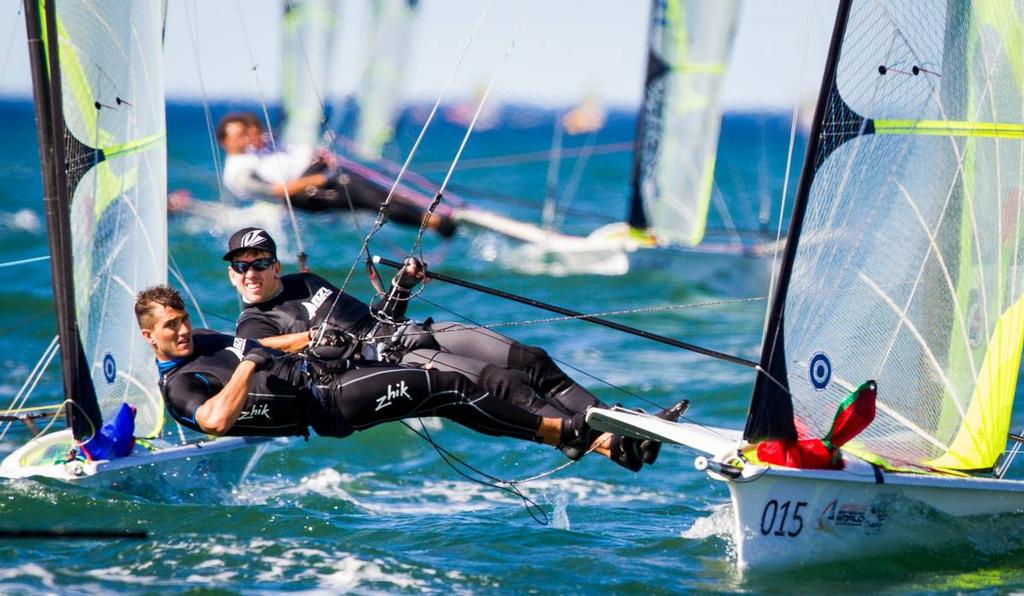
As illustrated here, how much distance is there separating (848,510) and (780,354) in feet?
2.02

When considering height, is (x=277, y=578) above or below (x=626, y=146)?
below

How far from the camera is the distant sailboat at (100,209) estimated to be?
5410 mm

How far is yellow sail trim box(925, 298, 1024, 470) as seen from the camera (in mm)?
5082

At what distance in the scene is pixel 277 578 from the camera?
4.93 m

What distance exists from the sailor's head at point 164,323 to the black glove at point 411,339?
77 cm

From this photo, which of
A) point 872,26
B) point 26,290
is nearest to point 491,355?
point 872,26

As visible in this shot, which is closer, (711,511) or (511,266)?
(711,511)

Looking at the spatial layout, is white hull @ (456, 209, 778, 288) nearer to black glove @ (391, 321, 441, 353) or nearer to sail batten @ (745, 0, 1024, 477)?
sail batten @ (745, 0, 1024, 477)

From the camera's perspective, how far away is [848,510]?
478 centimetres

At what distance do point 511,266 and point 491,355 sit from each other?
851 cm

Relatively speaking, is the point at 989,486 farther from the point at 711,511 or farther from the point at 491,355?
the point at 491,355

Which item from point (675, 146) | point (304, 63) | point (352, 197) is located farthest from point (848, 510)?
point (304, 63)

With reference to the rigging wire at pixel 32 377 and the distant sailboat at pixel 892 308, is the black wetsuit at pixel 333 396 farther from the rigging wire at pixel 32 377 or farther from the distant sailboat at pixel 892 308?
the rigging wire at pixel 32 377

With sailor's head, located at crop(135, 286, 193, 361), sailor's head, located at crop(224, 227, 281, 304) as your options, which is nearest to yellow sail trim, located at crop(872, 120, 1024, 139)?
sailor's head, located at crop(224, 227, 281, 304)
